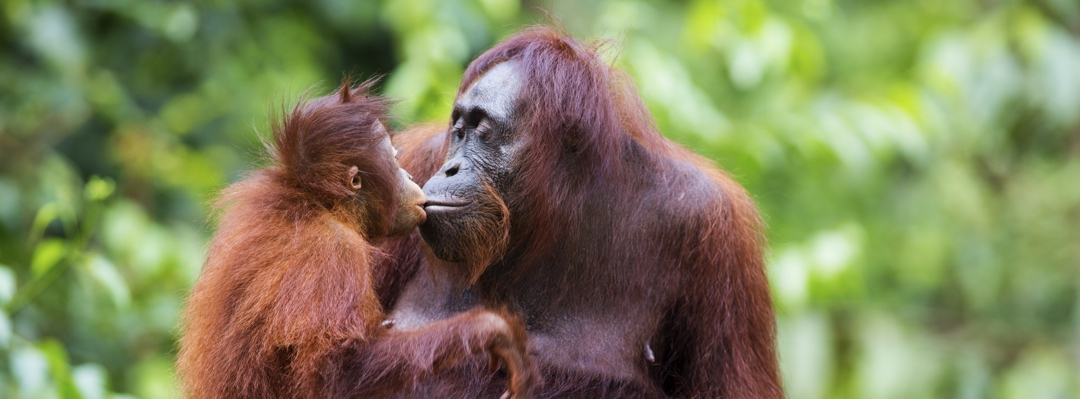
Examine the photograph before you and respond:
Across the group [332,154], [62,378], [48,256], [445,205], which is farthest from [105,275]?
[445,205]

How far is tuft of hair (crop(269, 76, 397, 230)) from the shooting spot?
7.77 ft

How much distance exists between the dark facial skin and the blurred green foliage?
1.81 ft

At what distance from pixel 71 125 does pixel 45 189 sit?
668 mm

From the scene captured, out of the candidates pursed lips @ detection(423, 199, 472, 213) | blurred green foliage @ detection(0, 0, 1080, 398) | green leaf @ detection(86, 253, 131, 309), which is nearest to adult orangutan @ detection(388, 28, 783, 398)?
pursed lips @ detection(423, 199, 472, 213)

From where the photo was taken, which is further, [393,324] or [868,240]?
[868,240]

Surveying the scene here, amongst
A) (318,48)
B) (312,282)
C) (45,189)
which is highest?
(318,48)

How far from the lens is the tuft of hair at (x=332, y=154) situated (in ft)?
7.77

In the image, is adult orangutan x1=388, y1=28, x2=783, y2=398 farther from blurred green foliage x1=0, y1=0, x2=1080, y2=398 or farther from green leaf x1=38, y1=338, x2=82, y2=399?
green leaf x1=38, y1=338, x2=82, y2=399

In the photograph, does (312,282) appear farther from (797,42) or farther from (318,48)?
(318,48)

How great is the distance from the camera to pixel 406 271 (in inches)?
111

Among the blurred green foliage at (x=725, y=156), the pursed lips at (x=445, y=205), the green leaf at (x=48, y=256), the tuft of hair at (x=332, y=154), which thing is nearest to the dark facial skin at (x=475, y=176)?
the pursed lips at (x=445, y=205)

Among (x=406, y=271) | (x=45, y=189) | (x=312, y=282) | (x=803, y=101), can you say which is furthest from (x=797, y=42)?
(x=45, y=189)

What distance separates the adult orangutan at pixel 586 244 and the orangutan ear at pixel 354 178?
168mm

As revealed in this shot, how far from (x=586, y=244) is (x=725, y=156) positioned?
1.73 metres
